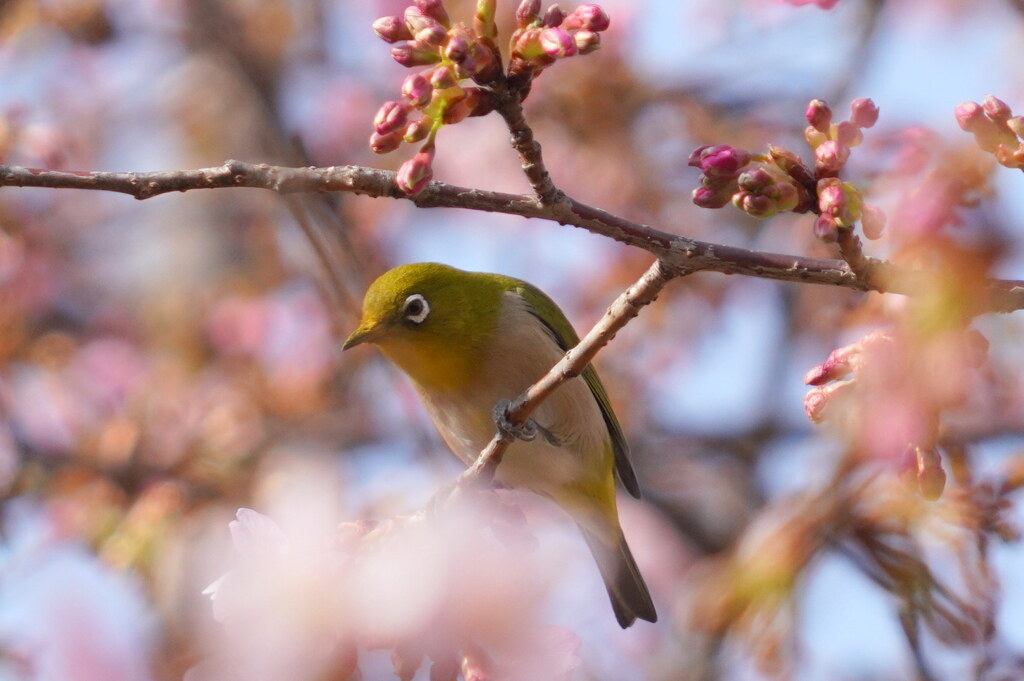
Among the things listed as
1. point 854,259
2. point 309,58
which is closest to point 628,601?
→ point 854,259

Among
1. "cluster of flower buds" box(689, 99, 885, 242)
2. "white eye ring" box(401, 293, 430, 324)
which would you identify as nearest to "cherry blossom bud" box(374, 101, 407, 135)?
"cluster of flower buds" box(689, 99, 885, 242)

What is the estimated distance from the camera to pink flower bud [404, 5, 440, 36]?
201 cm

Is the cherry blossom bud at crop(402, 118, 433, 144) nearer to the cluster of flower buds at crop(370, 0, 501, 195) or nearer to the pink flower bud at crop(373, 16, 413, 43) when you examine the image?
the cluster of flower buds at crop(370, 0, 501, 195)

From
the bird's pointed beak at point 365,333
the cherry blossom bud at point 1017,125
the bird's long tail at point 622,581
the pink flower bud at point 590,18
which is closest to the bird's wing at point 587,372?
the bird's long tail at point 622,581

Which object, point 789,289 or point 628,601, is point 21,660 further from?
point 789,289

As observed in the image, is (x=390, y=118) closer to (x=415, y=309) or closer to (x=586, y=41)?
(x=586, y=41)

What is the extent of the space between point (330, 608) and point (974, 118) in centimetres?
168

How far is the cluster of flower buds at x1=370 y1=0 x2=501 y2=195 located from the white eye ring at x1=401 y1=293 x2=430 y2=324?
1.84 metres

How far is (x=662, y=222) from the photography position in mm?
7301

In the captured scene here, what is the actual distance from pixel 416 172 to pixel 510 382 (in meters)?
2.15

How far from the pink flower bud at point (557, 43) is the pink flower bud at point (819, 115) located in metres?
0.51

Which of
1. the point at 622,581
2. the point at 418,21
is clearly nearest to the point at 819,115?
the point at 418,21


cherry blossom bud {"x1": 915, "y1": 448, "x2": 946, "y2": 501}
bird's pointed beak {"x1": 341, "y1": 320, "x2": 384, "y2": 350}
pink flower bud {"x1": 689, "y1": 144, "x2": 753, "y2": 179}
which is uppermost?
pink flower bud {"x1": 689, "y1": 144, "x2": 753, "y2": 179}

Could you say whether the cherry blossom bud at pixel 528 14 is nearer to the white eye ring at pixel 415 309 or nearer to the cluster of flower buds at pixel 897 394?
the cluster of flower buds at pixel 897 394
